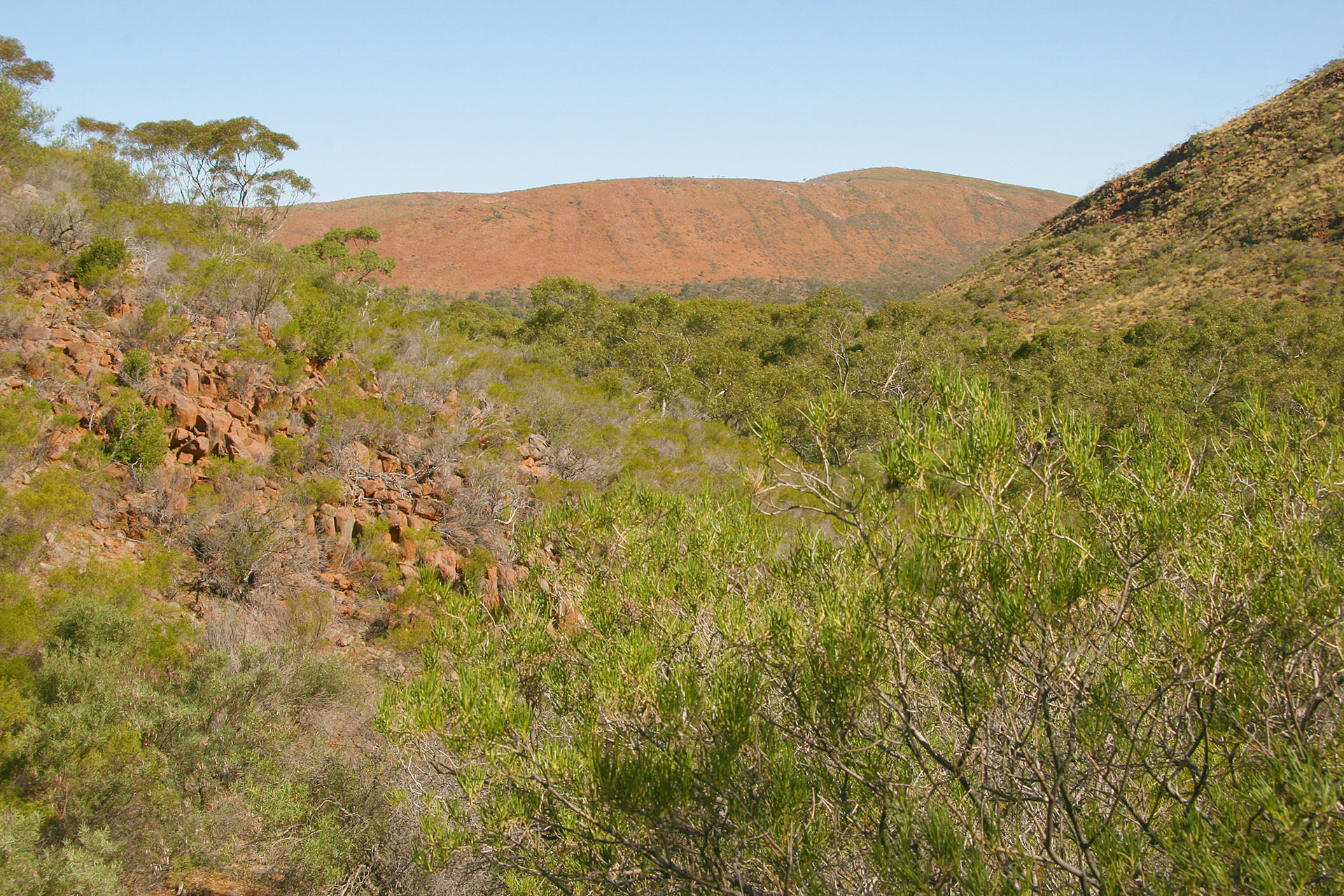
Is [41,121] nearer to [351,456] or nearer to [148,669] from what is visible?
[351,456]

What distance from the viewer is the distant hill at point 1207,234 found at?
30578mm

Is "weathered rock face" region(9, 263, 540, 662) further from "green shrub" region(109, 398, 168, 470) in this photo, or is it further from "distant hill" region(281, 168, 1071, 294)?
"distant hill" region(281, 168, 1071, 294)

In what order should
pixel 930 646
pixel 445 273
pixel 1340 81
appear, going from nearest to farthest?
pixel 930 646 → pixel 1340 81 → pixel 445 273

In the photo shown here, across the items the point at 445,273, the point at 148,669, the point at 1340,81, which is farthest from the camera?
the point at 445,273

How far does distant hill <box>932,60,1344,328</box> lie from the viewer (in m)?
30.6

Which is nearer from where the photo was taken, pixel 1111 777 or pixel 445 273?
pixel 1111 777

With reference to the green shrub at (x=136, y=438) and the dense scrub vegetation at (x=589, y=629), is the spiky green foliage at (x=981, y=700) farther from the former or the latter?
the green shrub at (x=136, y=438)

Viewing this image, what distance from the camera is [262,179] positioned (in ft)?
80.4

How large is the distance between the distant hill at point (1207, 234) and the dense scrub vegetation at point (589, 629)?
99.4 feet

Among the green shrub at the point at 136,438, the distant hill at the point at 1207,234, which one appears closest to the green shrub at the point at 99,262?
the green shrub at the point at 136,438

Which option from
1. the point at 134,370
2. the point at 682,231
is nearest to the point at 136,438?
the point at 134,370

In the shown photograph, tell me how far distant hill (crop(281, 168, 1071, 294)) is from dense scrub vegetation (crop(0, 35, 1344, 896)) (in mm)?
53301

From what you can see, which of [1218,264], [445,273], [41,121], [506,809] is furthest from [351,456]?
[445,273]

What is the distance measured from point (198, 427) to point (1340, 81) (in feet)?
177
